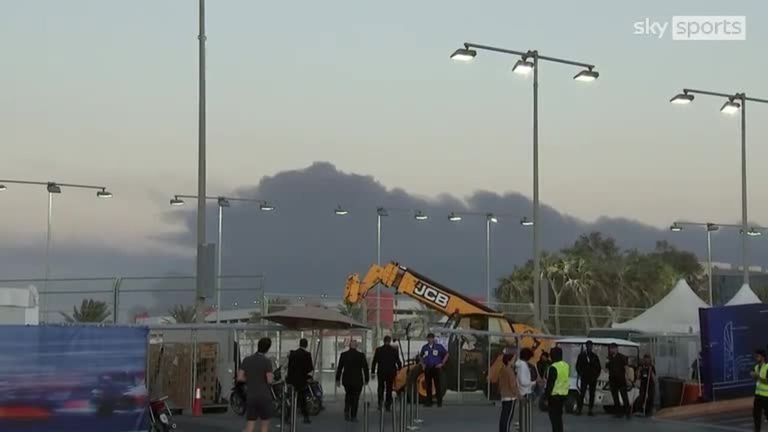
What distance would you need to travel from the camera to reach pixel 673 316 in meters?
39.1

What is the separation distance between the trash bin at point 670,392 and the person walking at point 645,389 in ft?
4.67

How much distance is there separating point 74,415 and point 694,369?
21051 millimetres

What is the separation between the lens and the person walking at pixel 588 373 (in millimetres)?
27562

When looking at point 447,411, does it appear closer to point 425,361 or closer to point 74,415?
point 425,361

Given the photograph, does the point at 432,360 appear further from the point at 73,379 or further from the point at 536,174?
the point at 73,379

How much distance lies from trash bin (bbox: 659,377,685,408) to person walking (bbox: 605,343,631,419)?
264cm

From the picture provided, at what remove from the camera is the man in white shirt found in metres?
19.2

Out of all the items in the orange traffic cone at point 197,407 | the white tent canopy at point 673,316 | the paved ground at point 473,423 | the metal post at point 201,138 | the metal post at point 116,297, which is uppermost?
the metal post at point 201,138

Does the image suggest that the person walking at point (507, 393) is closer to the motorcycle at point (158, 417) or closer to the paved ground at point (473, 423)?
the paved ground at point (473, 423)

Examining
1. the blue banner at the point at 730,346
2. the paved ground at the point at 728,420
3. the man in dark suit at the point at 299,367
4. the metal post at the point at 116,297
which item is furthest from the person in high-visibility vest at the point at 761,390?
the metal post at the point at 116,297

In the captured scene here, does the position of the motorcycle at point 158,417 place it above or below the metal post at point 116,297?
below

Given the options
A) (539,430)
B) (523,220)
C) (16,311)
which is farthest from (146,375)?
(523,220)

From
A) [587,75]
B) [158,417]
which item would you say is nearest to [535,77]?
[587,75]

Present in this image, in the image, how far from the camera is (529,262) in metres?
92.6
